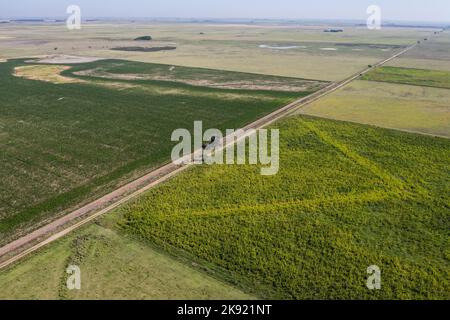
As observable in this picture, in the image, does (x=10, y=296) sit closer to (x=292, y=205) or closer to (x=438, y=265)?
(x=292, y=205)

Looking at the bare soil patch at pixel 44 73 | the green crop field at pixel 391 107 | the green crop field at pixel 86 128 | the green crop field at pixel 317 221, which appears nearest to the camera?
the green crop field at pixel 317 221

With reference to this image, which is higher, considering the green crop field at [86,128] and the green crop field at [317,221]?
the green crop field at [86,128]

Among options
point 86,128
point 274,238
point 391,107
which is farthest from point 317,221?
point 391,107

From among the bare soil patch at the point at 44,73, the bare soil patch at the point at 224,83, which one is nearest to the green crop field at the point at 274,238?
the bare soil patch at the point at 224,83

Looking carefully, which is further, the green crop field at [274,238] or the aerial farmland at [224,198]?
the aerial farmland at [224,198]

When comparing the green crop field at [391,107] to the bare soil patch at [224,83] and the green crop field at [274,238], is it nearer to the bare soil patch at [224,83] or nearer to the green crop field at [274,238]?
the bare soil patch at [224,83]

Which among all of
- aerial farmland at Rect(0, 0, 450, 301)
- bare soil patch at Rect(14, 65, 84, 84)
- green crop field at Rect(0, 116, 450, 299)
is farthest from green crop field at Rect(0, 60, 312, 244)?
green crop field at Rect(0, 116, 450, 299)

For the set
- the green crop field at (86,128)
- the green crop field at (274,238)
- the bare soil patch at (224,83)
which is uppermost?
the bare soil patch at (224,83)
